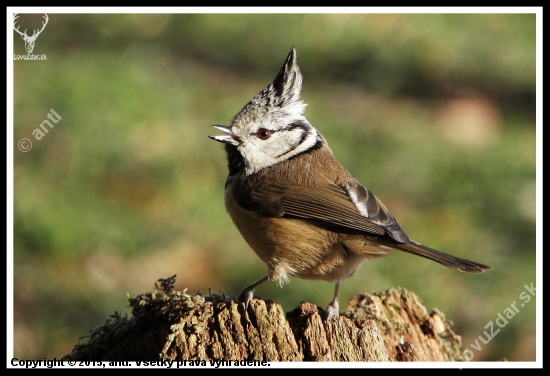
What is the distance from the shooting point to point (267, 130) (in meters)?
5.07

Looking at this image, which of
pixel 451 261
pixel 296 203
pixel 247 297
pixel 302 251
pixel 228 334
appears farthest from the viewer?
pixel 296 203

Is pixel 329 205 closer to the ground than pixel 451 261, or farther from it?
farther from it

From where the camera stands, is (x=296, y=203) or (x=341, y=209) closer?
(x=341, y=209)

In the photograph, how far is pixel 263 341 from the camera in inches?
143

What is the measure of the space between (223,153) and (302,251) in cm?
150

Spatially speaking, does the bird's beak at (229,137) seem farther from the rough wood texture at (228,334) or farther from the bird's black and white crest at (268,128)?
the rough wood texture at (228,334)

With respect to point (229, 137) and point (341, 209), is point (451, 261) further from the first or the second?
point (229, 137)

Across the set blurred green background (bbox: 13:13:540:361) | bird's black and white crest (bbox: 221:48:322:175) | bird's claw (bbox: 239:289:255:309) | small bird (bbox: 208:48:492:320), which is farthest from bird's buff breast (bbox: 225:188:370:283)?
blurred green background (bbox: 13:13:540:361)

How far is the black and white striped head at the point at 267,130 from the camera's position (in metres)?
5.00

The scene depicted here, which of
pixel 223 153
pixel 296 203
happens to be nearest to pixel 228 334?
pixel 296 203

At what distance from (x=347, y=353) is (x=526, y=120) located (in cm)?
601

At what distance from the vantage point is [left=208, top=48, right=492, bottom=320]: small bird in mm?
4281

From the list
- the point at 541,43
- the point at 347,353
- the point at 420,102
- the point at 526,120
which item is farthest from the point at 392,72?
the point at 347,353

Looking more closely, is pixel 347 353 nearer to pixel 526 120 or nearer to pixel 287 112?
pixel 287 112
